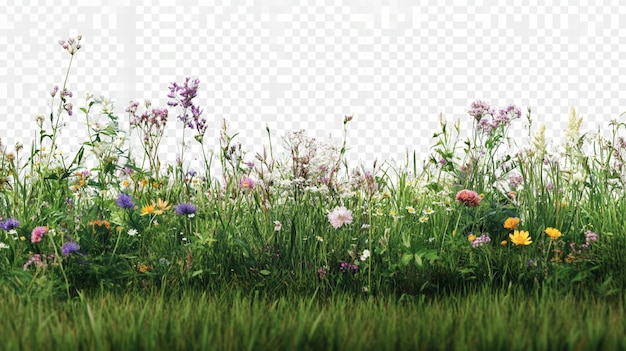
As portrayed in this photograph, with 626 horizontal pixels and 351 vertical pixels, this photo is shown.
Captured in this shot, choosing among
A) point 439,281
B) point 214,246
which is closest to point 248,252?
point 214,246

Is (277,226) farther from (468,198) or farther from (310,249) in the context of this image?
(468,198)

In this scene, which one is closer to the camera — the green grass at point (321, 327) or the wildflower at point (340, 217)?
the green grass at point (321, 327)

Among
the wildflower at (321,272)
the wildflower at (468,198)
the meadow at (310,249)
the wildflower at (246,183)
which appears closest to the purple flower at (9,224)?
the meadow at (310,249)

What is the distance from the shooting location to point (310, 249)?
3.92 m

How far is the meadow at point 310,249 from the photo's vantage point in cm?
266

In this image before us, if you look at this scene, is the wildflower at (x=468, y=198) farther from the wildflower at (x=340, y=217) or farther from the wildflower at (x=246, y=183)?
the wildflower at (x=246, y=183)

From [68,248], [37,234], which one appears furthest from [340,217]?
[37,234]

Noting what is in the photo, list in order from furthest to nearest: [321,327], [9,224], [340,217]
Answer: [9,224] < [340,217] < [321,327]

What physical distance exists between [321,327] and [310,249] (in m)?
1.26

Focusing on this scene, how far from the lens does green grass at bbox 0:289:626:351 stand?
95.3 inches

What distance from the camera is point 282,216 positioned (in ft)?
13.5

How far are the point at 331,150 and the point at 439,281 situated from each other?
1.12 meters

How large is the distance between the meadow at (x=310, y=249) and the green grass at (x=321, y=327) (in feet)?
0.05

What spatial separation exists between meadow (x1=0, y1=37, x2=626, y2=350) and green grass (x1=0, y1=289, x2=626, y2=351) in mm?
14
